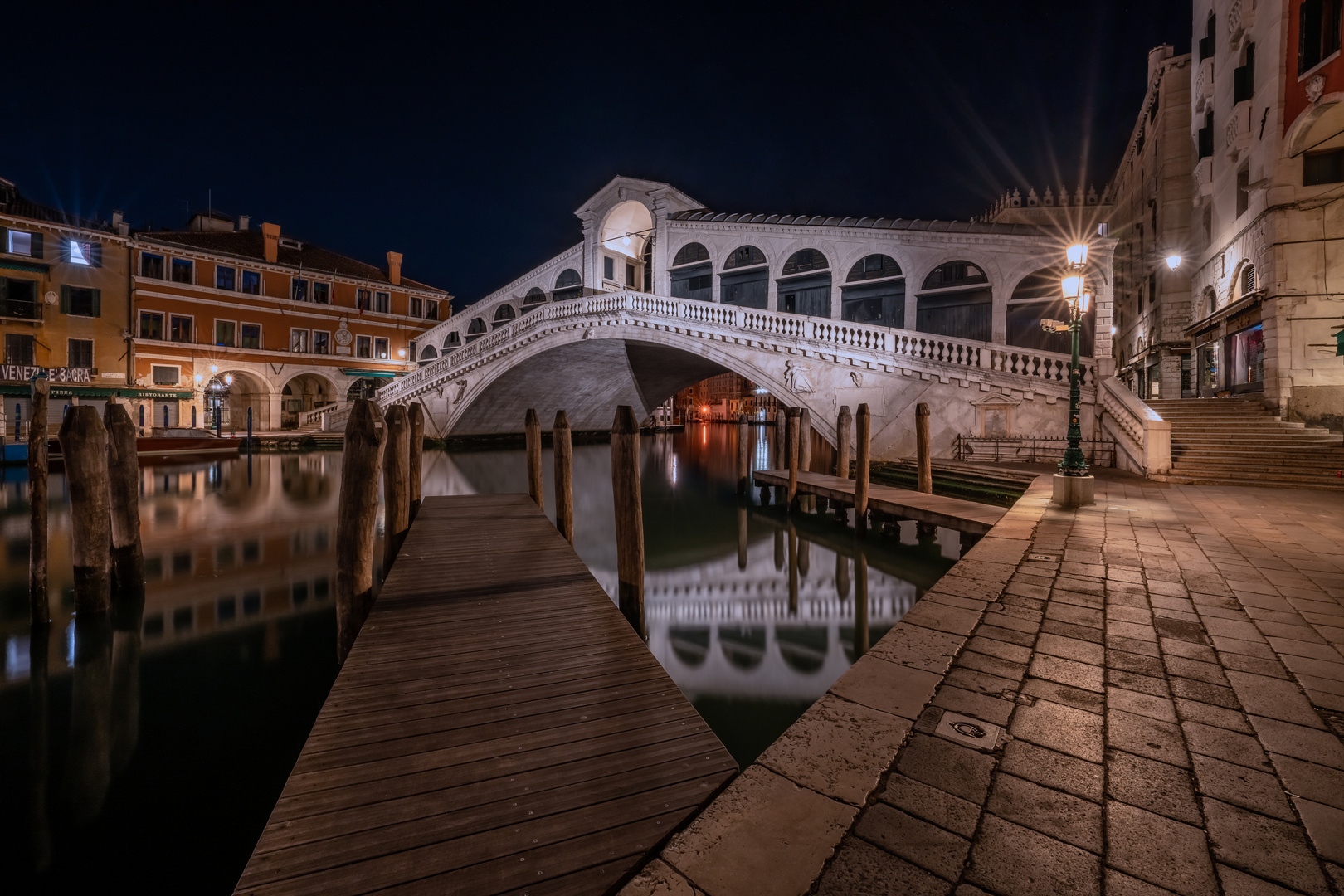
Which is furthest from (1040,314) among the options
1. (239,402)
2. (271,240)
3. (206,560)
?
(239,402)

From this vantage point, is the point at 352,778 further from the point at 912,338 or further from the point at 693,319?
the point at 693,319

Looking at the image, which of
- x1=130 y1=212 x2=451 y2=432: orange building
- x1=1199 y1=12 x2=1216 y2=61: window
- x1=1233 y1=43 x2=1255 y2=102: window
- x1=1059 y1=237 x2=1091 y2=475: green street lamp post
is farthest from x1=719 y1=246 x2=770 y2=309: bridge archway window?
x1=130 y1=212 x2=451 y2=432: orange building

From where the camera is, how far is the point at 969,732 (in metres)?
1.70

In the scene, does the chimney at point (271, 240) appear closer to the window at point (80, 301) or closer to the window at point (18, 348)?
the window at point (80, 301)

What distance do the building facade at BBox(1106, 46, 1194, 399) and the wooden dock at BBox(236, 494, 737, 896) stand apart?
1505 centimetres

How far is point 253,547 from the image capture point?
24.0 feet

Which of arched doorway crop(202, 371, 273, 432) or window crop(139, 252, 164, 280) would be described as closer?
window crop(139, 252, 164, 280)

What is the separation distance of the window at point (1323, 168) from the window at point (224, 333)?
2770 centimetres

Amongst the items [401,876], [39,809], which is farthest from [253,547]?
[401,876]

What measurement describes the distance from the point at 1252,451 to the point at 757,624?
7720 millimetres

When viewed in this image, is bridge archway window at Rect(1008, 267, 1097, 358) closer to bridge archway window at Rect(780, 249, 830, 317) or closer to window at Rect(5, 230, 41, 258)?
bridge archway window at Rect(780, 249, 830, 317)

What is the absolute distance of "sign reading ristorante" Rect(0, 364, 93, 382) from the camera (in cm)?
1659

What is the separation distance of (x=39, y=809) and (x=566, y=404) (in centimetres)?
1997

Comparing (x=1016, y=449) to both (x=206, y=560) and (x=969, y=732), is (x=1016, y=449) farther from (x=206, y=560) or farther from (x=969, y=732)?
(x=206, y=560)
